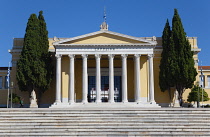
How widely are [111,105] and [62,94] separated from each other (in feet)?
24.7

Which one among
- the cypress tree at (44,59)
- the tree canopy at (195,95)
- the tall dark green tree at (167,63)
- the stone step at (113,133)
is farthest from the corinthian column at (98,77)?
the stone step at (113,133)

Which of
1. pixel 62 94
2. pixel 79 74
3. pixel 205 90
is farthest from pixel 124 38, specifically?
pixel 205 90

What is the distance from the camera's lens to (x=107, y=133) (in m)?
22.5

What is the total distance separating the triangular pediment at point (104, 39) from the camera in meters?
39.8

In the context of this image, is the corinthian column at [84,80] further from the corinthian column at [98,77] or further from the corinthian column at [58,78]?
the corinthian column at [58,78]

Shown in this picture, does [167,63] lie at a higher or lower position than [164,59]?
lower

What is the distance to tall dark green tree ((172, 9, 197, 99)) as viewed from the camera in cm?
3881

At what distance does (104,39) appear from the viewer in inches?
1587

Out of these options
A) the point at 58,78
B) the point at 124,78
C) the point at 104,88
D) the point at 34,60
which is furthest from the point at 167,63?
the point at 34,60

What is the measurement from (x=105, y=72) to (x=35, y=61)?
9859mm

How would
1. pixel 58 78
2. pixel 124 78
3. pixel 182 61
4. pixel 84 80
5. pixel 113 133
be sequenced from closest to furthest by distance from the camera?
pixel 113 133, pixel 182 61, pixel 124 78, pixel 84 80, pixel 58 78

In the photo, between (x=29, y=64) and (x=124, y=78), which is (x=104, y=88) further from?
(x=29, y=64)

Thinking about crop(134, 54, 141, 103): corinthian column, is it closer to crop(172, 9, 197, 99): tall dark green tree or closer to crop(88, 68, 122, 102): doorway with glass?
crop(88, 68, 122, 102): doorway with glass

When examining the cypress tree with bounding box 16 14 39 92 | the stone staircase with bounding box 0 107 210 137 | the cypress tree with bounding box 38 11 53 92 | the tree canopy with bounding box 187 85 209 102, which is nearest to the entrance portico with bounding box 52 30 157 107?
the cypress tree with bounding box 38 11 53 92
